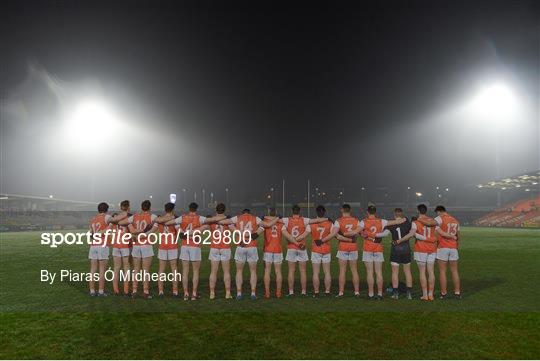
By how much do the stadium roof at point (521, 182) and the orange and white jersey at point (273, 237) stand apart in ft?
158

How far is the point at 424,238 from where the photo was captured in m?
9.63

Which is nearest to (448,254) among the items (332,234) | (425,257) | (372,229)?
(425,257)

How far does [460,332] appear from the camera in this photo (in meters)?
7.24

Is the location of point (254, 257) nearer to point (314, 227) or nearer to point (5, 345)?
point (314, 227)

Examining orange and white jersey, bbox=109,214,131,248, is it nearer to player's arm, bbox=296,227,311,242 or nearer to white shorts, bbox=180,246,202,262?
white shorts, bbox=180,246,202,262

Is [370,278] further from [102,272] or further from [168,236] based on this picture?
[102,272]

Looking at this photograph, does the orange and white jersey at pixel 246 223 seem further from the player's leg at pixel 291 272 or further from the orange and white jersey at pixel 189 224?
the player's leg at pixel 291 272

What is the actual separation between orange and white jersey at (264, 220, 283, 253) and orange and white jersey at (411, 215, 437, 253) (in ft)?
9.96

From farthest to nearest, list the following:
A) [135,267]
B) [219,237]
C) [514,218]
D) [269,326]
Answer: [514,218] → [135,267] → [219,237] → [269,326]

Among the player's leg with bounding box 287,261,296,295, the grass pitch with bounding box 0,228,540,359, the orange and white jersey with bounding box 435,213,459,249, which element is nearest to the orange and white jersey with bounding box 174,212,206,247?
the grass pitch with bounding box 0,228,540,359

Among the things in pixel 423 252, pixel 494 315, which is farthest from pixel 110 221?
pixel 494 315

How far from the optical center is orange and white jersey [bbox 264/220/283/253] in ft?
32.0

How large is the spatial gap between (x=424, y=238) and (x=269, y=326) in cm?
425

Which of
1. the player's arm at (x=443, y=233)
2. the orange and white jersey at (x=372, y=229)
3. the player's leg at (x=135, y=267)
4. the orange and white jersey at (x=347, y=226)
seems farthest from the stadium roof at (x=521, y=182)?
the player's leg at (x=135, y=267)
